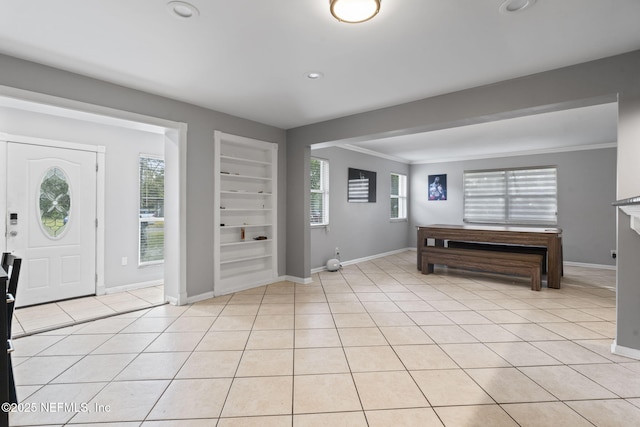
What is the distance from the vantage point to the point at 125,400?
1.92m

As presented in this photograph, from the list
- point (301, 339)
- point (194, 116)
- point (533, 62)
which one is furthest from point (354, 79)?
point (301, 339)

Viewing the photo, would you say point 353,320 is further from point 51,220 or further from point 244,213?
point 51,220

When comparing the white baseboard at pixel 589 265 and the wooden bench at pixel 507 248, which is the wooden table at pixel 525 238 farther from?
the white baseboard at pixel 589 265

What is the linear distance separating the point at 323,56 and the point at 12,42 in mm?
2424

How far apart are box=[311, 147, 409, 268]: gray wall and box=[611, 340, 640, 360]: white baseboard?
4.08m

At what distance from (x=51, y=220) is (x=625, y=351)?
6065 mm

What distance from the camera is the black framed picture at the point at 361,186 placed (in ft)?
21.6

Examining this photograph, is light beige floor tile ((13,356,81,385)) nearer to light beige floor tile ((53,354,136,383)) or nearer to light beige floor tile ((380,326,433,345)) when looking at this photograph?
light beige floor tile ((53,354,136,383))

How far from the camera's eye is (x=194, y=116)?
154 inches

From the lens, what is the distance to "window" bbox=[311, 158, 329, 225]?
5891 millimetres

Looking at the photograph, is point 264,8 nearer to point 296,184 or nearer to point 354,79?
point 354,79

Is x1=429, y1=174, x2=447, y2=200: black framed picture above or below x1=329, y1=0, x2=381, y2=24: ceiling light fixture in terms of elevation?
below

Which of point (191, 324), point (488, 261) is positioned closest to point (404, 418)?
point (191, 324)

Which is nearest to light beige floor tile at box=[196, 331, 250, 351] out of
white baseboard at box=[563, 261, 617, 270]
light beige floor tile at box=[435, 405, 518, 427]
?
light beige floor tile at box=[435, 405, 518, 427]
